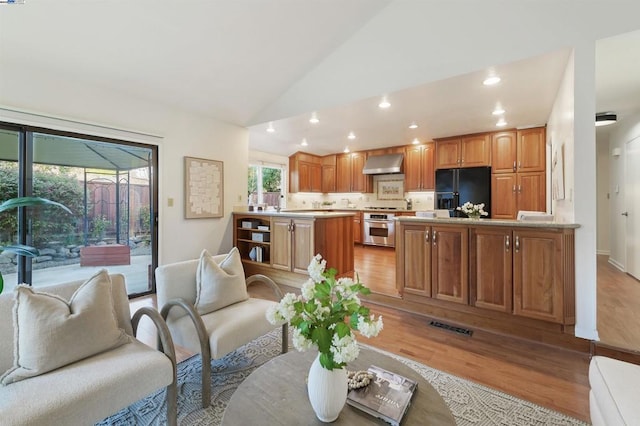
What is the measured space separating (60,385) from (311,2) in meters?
3.38

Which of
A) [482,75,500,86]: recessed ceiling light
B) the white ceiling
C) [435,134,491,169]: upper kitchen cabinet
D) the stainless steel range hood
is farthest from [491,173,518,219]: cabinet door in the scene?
[482,75,500,86]: recessed ceiling light

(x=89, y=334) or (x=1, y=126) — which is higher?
(x=1, y=126)

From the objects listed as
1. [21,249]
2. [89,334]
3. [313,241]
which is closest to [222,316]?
[89,334]

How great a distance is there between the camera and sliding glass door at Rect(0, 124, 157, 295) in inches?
111

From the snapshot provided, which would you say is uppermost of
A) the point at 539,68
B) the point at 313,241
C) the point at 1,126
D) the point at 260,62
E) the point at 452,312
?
the point at 260,62

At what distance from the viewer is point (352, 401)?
1117 mm

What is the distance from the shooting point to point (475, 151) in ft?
17.5

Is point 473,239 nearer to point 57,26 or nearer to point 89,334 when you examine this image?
point 89,334

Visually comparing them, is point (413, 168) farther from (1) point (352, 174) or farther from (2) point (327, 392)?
(2) point (327, 392)

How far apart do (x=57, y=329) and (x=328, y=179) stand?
21.8 ft

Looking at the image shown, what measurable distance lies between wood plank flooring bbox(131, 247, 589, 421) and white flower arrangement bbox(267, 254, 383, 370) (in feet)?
5.03

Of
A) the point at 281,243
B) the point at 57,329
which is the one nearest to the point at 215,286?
the point at 57,329

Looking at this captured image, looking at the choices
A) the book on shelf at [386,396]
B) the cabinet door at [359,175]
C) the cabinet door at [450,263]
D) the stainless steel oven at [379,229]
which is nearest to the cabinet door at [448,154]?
the stainless steel oven at [379,229]

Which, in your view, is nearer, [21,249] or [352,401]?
[352,401]
